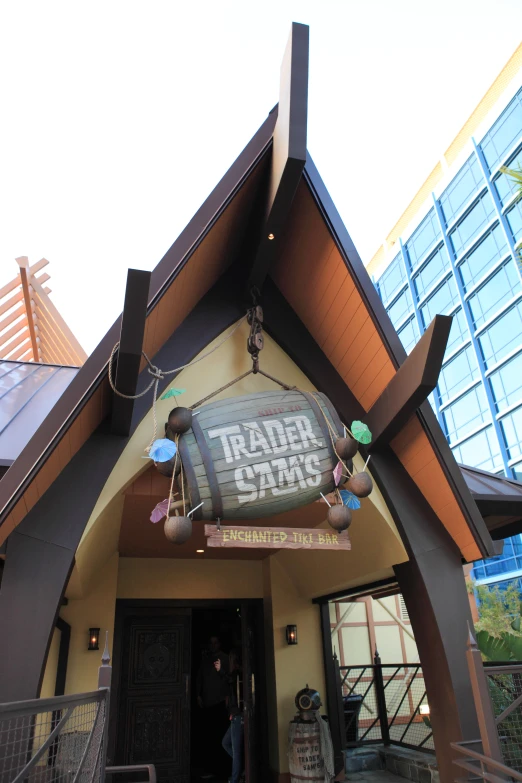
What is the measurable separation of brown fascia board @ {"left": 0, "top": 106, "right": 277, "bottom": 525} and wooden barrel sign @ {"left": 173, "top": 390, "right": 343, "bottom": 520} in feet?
2.13

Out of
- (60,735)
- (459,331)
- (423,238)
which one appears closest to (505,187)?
(423,238)

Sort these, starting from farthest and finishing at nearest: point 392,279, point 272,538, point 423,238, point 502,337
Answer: point 392,279 < point 423,238 < point 502,337 < point 272,538

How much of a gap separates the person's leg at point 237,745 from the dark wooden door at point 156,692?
66cm

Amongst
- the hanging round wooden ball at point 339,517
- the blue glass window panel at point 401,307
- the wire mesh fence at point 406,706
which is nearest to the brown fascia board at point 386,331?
the hanging round wooden ball at point 339,517

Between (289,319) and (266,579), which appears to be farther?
(266,579)

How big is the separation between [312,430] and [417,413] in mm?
933

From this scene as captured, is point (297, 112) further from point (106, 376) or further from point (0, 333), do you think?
point (0, 333)

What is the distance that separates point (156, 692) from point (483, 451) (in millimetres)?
21795

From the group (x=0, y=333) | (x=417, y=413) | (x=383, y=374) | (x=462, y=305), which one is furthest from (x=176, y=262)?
(x=462, y=305)

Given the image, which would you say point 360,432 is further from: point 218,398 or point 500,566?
point 500,566

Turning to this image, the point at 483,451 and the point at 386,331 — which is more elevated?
the point at 483,451

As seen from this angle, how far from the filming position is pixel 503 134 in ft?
81.5

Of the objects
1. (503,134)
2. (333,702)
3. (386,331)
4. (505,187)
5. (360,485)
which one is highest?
(503,134)

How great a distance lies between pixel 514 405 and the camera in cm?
2309
